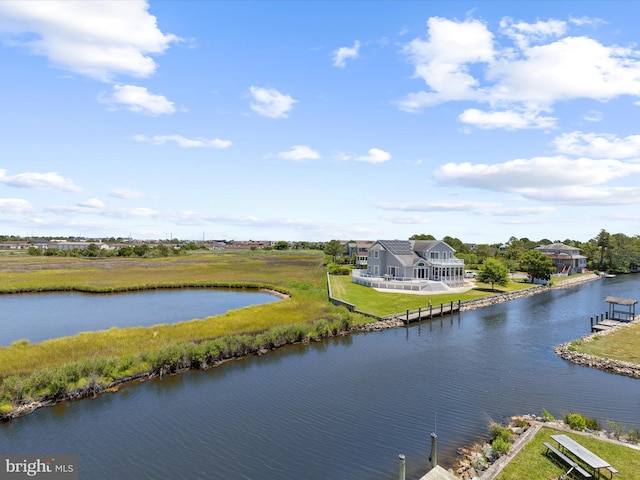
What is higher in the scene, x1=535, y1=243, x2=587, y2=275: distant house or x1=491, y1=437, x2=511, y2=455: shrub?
x1=535, y1=243, x2=587, y2=275: distant house

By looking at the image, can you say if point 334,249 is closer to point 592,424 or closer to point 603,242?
point 603,242

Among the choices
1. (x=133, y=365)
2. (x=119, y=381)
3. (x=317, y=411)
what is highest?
(x=133, y=365)

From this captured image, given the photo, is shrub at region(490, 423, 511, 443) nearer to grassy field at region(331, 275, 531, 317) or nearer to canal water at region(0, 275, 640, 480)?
canal water at region(0, 275, 640, 480)

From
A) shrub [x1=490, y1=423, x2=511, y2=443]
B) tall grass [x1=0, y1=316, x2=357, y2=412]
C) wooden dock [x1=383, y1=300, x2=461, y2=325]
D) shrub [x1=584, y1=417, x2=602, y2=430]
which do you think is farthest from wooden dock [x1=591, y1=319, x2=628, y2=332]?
tall grass [x1=0, y1=316, x2=357, y2=412]

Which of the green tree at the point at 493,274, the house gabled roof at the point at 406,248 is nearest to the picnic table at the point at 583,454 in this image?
the house gabled roof at the point at 406,248

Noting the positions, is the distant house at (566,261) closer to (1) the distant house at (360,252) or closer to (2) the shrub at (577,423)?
(1) the distant house at (360,252)

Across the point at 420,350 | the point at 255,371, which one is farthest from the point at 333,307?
the point at 255,371

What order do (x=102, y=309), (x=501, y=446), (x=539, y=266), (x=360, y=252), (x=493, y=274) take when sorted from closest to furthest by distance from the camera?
(x=501, y=446), (x=102, y=309), (x=493, y=274), (x=539, y=266), (x=360, y=252)

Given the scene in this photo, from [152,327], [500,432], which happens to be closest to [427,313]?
[500,432]
